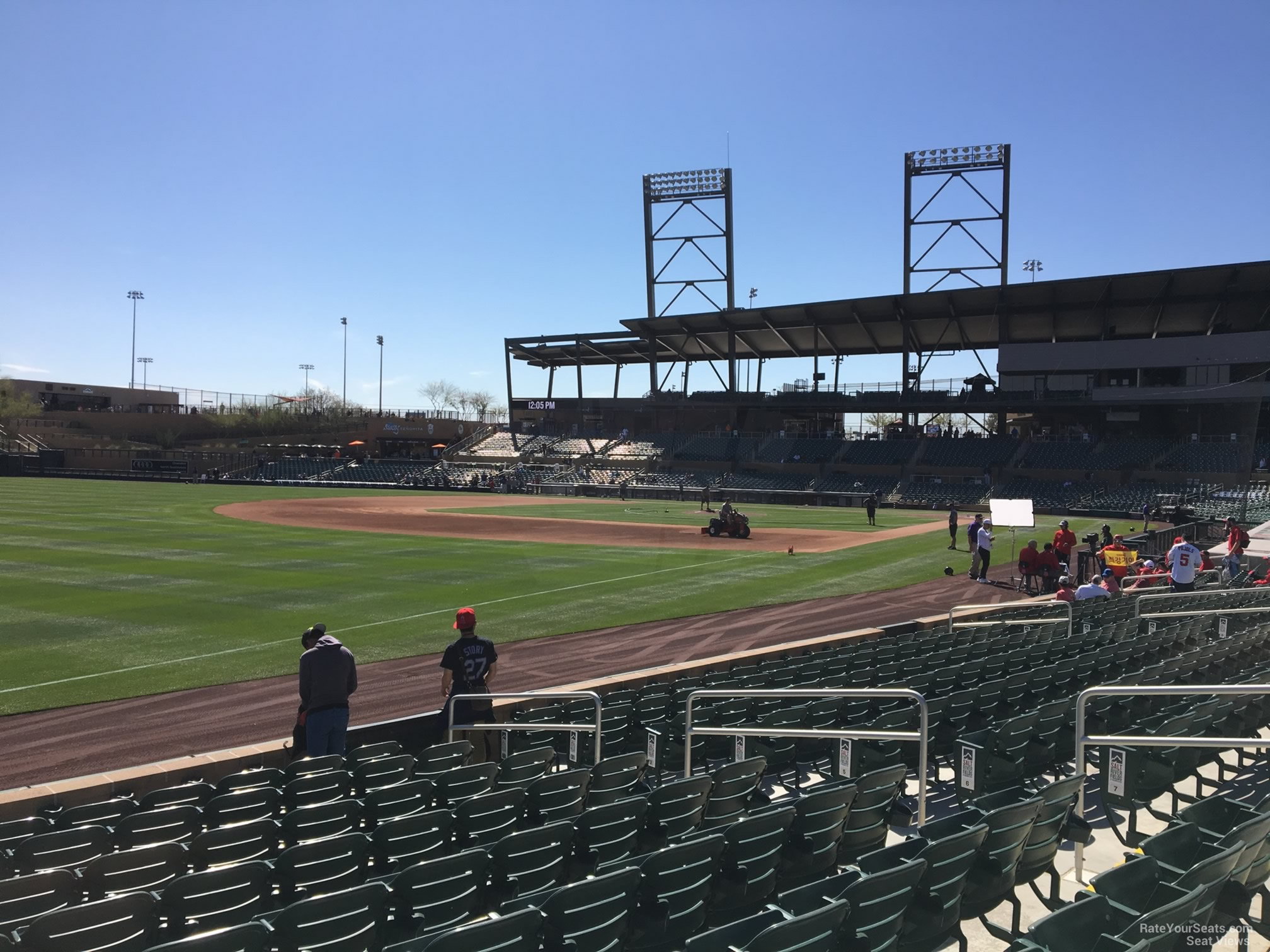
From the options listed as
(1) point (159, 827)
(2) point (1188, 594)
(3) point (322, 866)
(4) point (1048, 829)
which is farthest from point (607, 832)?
(2) point (1188, 594)

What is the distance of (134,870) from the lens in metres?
5.43

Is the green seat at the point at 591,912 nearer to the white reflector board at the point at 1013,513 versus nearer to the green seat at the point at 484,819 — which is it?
the green seat at the point at 484,819

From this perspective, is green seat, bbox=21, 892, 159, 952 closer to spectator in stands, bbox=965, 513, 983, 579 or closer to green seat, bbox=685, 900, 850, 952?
green seat, bbox=685, 900, 850, 952

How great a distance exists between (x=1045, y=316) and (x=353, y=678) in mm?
62239

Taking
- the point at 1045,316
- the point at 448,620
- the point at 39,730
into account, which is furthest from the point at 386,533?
the point at 1045,316

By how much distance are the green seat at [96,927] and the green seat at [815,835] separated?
11.6ft

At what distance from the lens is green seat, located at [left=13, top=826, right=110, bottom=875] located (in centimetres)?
579

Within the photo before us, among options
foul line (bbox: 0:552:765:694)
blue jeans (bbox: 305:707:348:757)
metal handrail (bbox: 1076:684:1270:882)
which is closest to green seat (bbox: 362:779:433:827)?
blue jeans (bbox: 305:707:348:757)

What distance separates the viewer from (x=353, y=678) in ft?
30.2

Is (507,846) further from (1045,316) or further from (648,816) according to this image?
(1045,316)

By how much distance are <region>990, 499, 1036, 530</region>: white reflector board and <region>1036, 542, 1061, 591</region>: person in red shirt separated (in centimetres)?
164

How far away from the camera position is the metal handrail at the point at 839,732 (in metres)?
6.68

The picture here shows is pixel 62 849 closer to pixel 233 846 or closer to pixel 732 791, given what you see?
pixel 233 846

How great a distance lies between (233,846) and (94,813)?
94.8 inches
